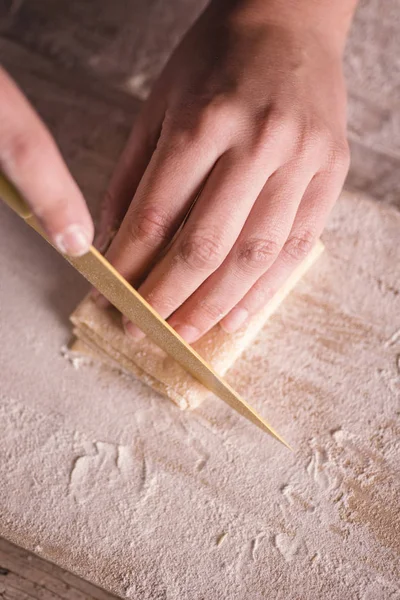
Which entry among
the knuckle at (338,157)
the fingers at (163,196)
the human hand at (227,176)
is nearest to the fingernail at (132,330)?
the human hand at (227,176)

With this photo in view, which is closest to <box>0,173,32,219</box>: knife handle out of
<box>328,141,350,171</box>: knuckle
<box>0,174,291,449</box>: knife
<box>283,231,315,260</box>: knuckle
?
<box>0,174,291,449</box>: knife

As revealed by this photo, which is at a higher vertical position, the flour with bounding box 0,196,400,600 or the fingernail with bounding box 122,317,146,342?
the fingernail with bounding box 122,317,146,342

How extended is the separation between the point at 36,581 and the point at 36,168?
0.71m

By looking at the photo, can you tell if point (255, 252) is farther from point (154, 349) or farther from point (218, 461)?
point (218, 461)

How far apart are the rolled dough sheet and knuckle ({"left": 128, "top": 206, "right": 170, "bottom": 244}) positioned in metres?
0.18

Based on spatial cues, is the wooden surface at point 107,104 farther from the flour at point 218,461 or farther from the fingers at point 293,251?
the fingers at point 293,251

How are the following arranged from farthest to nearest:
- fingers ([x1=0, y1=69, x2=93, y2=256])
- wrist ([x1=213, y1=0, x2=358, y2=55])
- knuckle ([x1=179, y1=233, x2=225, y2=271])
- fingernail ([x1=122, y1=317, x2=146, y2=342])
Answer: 1. wrist ([x1=213, y1=0, x2=358, y2=55])
2. fingernail ([x1=122, y1=317, x2=146, y2=342])
3. knuckle ([x1=179, y1=233, x2=225, y2=271])
4. fingers ([x1=0, y1=69, x2=93, y2=256])

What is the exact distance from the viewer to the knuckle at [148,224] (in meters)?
0.91

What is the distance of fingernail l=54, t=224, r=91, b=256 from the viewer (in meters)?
0.62

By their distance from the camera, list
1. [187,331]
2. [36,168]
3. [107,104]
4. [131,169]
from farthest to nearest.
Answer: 1. [107,104]
2. [131,169]
3. [187,331]
4. [36,168]

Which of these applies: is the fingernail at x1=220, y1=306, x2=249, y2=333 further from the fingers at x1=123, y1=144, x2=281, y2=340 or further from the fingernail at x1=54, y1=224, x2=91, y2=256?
the fingernail at x1=54, y1=224, x2=91, y2=256

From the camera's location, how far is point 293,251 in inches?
39.2

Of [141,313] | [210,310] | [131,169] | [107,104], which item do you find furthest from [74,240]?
[107,104]

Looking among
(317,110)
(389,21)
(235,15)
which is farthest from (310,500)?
(389,21)
